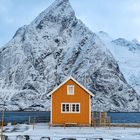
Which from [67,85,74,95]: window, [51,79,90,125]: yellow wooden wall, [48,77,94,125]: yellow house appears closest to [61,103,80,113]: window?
[48,77,94,125]: yellow house

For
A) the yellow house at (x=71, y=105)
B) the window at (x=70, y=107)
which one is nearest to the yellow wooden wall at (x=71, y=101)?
the yellow house at (x=71, y=105)

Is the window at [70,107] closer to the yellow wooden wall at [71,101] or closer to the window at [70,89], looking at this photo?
the yellow wooden wall at [71,101]

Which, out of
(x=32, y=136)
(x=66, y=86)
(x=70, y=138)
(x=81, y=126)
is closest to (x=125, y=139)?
(x=70, y=138)

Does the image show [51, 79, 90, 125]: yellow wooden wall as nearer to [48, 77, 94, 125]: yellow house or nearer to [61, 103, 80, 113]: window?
[48, 77, 94, 125]: yellow house

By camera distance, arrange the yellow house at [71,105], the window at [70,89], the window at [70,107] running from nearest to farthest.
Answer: the yellow house at [71,105] → the window at [70,107] → the window at [70,89]

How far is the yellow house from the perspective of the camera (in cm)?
7069

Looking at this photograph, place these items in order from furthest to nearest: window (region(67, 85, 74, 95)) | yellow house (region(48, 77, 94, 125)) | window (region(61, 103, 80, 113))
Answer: window (region(67, 85, 74, 95)), window (region(61, 103, 80, 113)), yellow house (region(48, 77, 94, 125))

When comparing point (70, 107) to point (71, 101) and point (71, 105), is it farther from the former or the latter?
point (71, 101)

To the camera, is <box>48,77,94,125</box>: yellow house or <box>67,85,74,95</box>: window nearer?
<box>48,77,94,125</box>: yellow house

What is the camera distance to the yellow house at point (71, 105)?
70688 mm

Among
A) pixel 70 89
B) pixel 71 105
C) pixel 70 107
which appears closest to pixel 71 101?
pixel 71 105

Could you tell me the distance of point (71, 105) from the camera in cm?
7119

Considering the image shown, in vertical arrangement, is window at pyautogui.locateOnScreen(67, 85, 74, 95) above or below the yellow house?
above

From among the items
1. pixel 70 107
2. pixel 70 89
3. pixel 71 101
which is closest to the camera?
pixel 70 107
